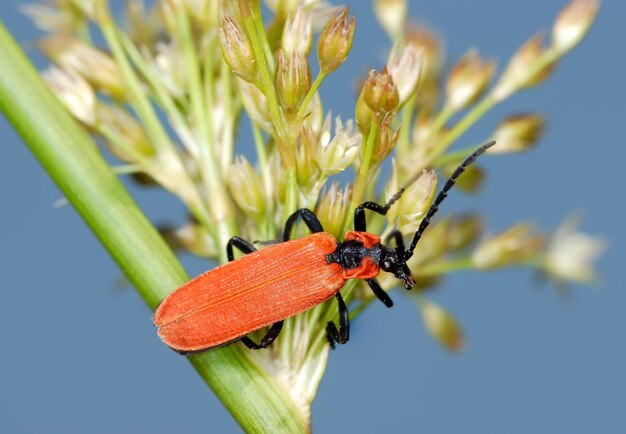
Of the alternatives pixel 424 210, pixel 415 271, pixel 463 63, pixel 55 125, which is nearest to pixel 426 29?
pixel 463 63

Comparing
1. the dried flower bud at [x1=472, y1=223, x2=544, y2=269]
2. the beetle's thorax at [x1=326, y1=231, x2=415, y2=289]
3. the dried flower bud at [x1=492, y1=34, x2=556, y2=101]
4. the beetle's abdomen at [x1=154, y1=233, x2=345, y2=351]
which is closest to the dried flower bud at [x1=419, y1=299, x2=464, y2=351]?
the dried flower bud at [x1=472, y1=223, x2=544, y2=269]

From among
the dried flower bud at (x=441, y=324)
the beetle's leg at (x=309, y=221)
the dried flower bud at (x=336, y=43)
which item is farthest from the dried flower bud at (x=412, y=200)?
the dried flower bud at (x=441, y=324)

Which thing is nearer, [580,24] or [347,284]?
[347,284]

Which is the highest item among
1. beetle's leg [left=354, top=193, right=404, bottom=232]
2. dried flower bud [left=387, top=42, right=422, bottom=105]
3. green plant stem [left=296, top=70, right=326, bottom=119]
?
green plant stem [left=296, top=70, right=326, bottom=119]

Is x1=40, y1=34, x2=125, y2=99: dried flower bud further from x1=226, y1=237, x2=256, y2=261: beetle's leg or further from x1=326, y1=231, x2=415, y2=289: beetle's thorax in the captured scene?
x1=326, y1=231, x2=415, y2=289: beetle's thorax

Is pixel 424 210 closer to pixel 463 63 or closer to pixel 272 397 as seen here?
pixel 272 397

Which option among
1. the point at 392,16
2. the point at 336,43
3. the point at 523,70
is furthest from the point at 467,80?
the point at 336,43

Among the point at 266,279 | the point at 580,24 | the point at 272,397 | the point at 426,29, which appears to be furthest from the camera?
the point at 426,29

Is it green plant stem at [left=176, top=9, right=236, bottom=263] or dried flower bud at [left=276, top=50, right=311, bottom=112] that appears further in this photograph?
green plant stem at [left=176, top=9, right=236, bottom=263]
